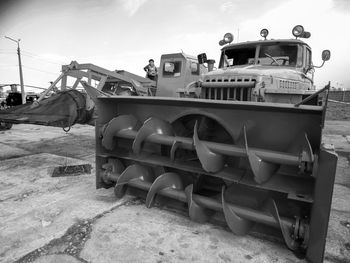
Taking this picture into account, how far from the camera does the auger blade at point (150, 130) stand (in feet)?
9.36

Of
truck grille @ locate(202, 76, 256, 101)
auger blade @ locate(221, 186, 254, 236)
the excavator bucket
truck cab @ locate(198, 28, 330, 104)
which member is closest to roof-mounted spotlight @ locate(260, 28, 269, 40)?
truck cab @ locate(198, 28, 330, 104)

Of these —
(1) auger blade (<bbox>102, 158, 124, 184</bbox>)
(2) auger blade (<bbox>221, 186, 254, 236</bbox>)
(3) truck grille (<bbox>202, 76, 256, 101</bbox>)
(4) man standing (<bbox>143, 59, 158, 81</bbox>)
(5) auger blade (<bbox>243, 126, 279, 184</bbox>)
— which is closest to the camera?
(5) auger blade (<bbox>243, 126, 279, 184</bbox>)

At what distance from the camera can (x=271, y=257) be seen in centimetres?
218

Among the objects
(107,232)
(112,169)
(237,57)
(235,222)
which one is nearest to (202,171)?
(235,222)

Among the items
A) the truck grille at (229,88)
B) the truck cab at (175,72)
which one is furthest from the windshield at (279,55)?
the truck cab at (175,72)

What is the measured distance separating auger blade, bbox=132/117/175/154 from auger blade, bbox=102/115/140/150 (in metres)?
0.39

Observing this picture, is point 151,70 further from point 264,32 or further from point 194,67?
point 264,32

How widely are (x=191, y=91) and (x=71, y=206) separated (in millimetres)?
2679

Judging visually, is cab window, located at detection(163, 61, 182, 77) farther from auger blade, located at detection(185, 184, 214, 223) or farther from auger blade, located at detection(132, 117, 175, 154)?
auger blade, located at detection(185, 184, 214, 223)

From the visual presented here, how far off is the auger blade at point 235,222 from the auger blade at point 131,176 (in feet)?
3.55

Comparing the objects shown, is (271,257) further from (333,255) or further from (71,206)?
(71,206)

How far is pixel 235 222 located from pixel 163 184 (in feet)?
2.72

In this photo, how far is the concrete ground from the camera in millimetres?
2174

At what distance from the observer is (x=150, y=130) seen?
289 centimetres
